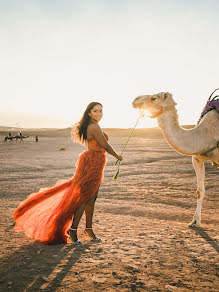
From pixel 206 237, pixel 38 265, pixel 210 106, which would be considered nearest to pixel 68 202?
pixel 38 265

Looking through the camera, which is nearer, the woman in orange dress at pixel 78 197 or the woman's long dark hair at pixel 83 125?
the woman in orange dress at pixel 78 197

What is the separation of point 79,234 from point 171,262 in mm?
1723

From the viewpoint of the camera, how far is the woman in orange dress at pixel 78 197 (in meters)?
3.93

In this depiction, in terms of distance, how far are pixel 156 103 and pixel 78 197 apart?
1905 millimetres

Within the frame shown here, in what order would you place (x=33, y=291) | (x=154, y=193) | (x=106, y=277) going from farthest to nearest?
1. (x=154, y=193)
2. (x=106, y=277)
3. (x=33, y=291)

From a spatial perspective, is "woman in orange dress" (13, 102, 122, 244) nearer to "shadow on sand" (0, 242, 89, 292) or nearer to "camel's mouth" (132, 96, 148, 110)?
"shadow on sand" (0, 242, 89, 292)

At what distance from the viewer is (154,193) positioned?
25.8 ft

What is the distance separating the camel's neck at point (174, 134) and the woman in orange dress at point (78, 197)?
93 cm

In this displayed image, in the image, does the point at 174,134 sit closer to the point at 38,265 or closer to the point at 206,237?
the point at 206,237

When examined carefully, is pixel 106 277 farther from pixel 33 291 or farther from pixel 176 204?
pixel 176 204

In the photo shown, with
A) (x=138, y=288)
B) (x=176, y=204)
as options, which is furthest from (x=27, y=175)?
(x=138, y=288)

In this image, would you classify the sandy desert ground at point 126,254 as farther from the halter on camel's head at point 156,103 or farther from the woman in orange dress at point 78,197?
the halter on camel's head at point 156,103

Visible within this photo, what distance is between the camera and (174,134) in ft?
14.1

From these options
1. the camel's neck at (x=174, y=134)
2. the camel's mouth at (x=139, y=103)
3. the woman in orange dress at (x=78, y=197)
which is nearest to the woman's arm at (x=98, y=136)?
the woman in orange dress at (x=78, y=197)
